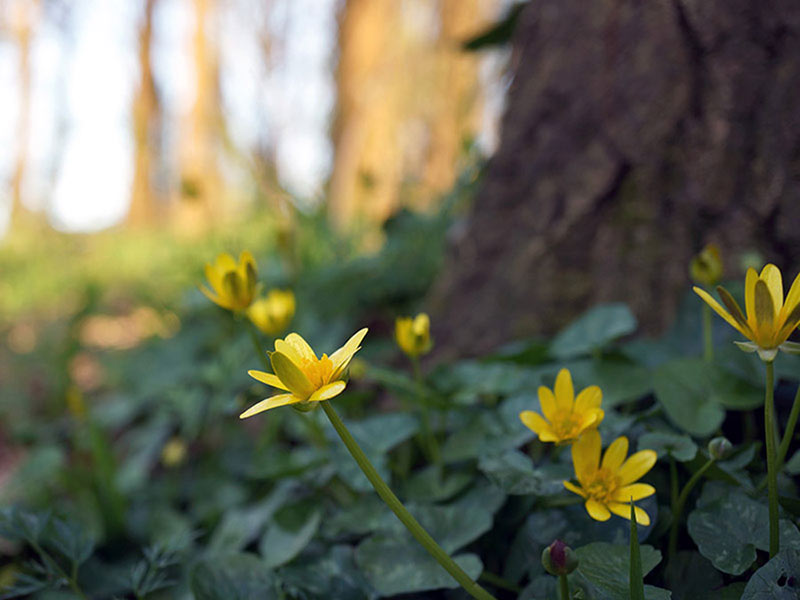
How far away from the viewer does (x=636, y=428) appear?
26.7 inches

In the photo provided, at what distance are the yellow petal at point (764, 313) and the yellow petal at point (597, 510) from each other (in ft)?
0.65

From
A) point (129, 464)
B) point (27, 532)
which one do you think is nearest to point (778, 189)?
point (27, 532)

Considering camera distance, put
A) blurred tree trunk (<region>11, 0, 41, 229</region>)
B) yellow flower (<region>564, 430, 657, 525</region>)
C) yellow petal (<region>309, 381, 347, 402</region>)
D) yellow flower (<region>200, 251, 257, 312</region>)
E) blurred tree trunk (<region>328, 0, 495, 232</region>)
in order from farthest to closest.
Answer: blurred tree trunk (<region>11, 0, 41, 229</region>)
blurred tree trunk (<region>328, 0, 495, 232</region>)
yellow flower (<region>200, 251, 257, 312</region>)
yellow flower (<region>564, 430, 657, 525</region>)
yellow petal (<region>309, 381, 347, 402</region>)

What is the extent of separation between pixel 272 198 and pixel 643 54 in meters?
1.12

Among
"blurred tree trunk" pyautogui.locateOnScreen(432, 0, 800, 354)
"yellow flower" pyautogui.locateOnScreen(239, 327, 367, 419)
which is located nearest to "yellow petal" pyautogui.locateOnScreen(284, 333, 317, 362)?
"yellow flower" pyautogui.locateOnScreen(239, 327, 367, 419)

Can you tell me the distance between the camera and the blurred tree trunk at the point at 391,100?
3.57 metres

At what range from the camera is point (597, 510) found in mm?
511

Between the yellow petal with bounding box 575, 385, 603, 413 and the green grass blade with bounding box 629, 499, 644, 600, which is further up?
the yellow petal with bounding box 575, 385, 603, 413

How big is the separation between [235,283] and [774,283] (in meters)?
0.54

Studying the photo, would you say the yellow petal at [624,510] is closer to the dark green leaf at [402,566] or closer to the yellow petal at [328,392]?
the dark green leaf at [402,566]

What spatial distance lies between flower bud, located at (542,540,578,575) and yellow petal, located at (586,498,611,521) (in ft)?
0.29

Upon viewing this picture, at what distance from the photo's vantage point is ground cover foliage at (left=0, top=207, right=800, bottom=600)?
1.80ft

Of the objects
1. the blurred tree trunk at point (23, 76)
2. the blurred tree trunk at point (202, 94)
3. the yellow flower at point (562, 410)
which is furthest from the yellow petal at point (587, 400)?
the blurred tree trunk at point (23, 76)

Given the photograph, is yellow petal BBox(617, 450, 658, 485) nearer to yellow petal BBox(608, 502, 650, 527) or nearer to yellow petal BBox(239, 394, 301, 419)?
yellow petal BBox(608, 502, 650, 527)
